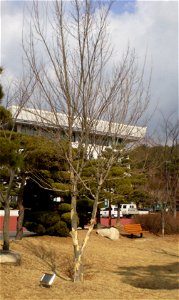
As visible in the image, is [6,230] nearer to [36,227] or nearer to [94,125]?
[94,125]

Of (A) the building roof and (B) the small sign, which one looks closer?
(B) the small sign

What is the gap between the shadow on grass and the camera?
10203mm

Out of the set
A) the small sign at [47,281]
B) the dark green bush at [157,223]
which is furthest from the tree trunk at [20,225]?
the dark green bush at [157,223]

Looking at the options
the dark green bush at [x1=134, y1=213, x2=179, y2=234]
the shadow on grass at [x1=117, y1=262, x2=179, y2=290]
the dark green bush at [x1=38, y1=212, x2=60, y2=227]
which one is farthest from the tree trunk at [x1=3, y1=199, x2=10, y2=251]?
the dark green bush at [x1=134, y1=213, x2=179, y2=234]

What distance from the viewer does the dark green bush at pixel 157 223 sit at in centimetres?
Answer: 2314

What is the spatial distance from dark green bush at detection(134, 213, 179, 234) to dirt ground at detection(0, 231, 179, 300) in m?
2.45

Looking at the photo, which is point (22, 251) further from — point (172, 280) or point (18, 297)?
point (18, 297)

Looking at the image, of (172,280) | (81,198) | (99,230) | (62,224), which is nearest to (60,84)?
(172,280)

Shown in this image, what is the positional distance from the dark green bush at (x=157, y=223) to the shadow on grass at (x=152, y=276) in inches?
362

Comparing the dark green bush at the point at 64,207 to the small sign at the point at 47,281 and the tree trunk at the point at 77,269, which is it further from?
the small sign at the point at 47,281

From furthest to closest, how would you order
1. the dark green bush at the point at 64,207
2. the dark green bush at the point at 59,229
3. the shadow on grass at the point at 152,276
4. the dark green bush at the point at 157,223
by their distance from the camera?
the dark green bush at the point at 157,223 < the dark green bush at the point at 64,207 < the dark green bush at the point at 59,229 < the shadow on grass at the point at 152,276

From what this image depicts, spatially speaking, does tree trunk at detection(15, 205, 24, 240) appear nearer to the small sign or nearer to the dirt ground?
the dirt ground

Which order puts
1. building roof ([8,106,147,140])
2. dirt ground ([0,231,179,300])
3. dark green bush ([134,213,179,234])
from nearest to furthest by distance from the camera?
dirt ground ([0,231,179,300])
building roof ([8,106,147,140])
dark green bush ([134,213,179,234])

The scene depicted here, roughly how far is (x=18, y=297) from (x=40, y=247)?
6967 millimetres
